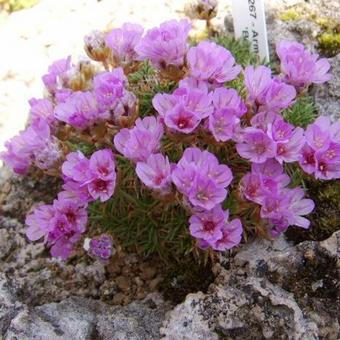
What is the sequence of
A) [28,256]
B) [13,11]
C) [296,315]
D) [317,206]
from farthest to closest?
[13,11]
[28,256]
[317,206]
[296,315]

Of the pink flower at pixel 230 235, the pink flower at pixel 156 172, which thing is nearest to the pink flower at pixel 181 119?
the pink flower at pixel 156 172

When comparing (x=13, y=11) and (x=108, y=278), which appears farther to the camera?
(x=13, y=11)

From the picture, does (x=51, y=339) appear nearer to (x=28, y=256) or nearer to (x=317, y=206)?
(x=28, y=256)

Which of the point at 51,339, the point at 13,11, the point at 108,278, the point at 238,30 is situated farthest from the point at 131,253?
the point at 13,11

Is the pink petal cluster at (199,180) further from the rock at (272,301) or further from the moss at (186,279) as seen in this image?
the moss at (186,279)

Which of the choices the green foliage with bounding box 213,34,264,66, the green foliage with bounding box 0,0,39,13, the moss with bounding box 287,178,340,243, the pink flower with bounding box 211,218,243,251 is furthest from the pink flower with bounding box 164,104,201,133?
the green foliage with bounding box 0,0,39,13

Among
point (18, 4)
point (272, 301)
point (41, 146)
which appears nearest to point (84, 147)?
point (41, 146)

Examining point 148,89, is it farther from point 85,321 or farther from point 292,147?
point 85,321
